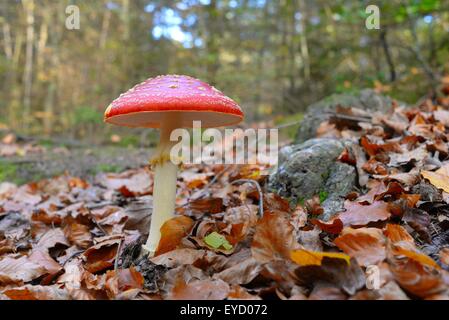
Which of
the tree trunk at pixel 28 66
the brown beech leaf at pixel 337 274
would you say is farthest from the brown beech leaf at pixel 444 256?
the tree trunk at pixel 28 66

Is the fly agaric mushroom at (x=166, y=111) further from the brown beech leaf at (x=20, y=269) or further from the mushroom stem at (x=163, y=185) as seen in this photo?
the brown beech leaf at (x=20, y=269)

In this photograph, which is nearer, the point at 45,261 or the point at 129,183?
the point at 45,261

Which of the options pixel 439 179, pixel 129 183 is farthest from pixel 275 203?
pixel 129 183

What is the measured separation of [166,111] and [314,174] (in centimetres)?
109

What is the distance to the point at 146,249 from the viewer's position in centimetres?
214

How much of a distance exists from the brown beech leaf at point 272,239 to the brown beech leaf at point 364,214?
1.11 ft

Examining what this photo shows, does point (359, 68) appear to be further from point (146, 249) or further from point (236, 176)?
point (146, 249)

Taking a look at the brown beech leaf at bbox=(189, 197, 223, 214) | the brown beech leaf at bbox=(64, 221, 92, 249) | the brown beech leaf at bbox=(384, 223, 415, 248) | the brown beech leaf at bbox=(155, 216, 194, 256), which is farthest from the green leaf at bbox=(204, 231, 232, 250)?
the brown beech leaf at bbox=(64, 221, 92, 249)

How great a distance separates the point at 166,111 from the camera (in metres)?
2.06

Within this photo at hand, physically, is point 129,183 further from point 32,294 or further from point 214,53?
point 214,53

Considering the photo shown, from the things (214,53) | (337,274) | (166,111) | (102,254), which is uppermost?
Answer: (214,53)

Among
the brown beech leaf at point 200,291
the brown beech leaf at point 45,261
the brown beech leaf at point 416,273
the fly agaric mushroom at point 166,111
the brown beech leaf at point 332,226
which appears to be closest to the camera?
the brown beech leaf at point 416,273

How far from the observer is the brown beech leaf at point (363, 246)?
152 centimetres
